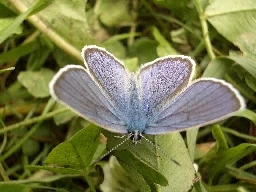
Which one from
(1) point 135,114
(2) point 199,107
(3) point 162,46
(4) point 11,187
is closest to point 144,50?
(3) point 162,46

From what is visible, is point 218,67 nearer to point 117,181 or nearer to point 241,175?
point 241,175

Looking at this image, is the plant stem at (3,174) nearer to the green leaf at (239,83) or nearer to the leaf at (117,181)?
the leaf at (117,181)

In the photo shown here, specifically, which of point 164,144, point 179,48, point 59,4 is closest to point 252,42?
point 179,48

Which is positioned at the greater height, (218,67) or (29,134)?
(218,67)

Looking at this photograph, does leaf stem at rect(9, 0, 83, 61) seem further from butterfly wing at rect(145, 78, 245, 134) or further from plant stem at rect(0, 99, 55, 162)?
butterfly wing at rect(145, 78, 245, 134)

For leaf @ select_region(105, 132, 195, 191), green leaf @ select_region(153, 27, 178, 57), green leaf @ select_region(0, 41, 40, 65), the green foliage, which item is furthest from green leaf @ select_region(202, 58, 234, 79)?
green leaf @ select_region(0, 41, 40, 65)

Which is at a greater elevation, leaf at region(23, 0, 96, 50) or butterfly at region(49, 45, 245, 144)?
leaf at region(23, 0, 96, 50)

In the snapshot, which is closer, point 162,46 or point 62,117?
point 62,117
